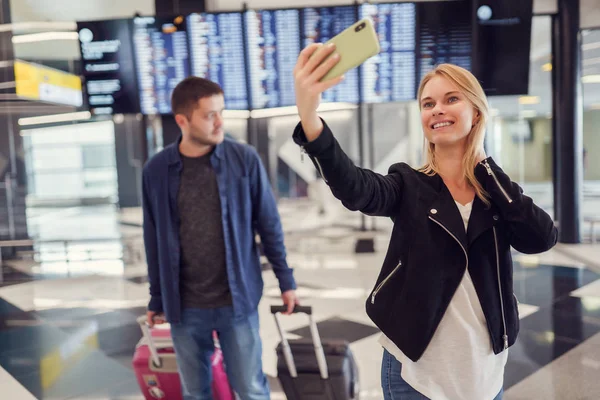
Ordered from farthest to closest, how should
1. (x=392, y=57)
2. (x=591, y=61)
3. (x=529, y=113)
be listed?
(x=529, y=113), (x=591, y=61), (x=392, y=57)

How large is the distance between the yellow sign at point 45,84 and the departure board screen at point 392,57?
18.1 ft

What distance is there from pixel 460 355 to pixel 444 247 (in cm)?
28

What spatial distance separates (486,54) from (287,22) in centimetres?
210

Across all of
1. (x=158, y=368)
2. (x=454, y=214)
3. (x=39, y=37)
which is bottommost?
(x=158, y=368)

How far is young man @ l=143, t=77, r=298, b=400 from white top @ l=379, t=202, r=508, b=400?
950 mm

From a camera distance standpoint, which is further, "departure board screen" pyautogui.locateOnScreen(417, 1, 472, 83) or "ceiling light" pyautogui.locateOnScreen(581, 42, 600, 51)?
"ceiling light" pyautogui.locateOnScreen(581, 42, 600, 51)

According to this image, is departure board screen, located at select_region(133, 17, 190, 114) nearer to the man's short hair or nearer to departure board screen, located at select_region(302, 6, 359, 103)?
departure board screen, located at select_region(302, 6, 359, 103)

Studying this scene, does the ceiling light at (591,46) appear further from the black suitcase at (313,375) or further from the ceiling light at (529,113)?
the black suitcase at (313,375)

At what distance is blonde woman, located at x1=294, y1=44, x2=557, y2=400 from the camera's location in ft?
4.18

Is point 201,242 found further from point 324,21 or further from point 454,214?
point 324,21

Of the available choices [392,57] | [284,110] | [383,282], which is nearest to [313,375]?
[383,282]

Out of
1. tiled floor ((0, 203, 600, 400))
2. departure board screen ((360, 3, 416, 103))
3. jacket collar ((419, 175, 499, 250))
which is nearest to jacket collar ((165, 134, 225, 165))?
jacket collar ((419, 175, 499, 250))

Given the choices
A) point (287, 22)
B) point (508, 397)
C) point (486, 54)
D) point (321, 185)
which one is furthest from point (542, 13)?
point (508, 397)

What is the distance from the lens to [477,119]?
1383mm
